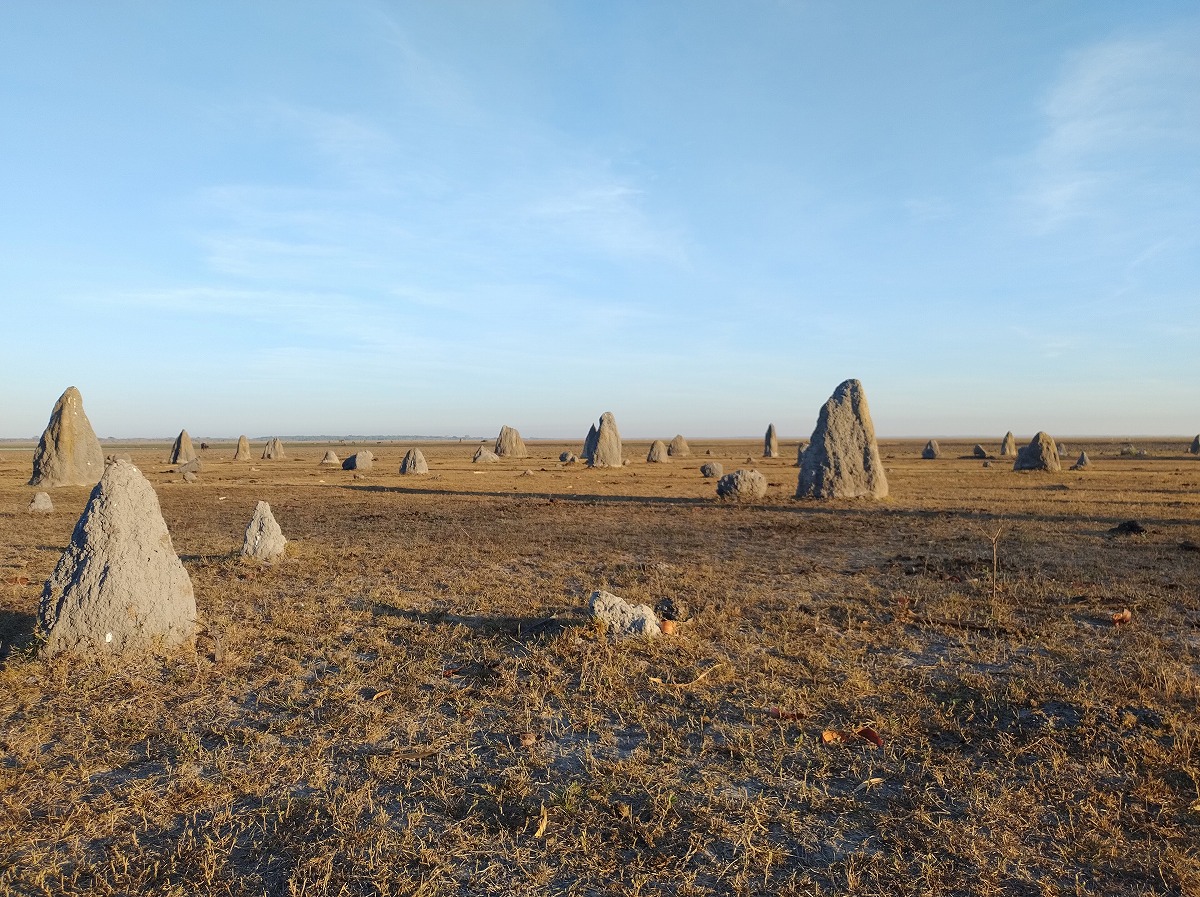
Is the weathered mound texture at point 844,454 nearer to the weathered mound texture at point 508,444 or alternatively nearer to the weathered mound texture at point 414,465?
the weathered mound texture at point 414,465

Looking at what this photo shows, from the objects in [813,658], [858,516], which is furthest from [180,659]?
[858,516]

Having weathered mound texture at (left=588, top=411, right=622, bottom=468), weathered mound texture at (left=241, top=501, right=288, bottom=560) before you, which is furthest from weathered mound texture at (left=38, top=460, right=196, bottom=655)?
weathered mound texture at (left=588, top=411, right=622, bottom=468)

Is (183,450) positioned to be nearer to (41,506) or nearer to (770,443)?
(41,506)

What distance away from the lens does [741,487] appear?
18359 mm

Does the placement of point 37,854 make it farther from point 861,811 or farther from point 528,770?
point 861,811

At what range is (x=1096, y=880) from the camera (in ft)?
9.38

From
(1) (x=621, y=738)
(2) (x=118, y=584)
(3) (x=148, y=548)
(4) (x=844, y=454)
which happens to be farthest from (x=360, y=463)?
(1) (x=621, y=738)

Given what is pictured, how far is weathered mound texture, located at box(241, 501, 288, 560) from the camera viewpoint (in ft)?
31.9

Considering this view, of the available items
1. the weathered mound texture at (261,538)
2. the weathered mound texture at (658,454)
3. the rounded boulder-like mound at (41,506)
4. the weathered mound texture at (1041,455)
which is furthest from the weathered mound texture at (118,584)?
the weathered mound texture at (658,454)

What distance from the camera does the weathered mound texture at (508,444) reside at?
48188 mm

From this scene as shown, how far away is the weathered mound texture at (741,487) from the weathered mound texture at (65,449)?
20856 millimetres

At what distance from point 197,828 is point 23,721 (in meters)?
2.18

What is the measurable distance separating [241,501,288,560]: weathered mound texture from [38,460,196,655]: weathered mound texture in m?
3.45

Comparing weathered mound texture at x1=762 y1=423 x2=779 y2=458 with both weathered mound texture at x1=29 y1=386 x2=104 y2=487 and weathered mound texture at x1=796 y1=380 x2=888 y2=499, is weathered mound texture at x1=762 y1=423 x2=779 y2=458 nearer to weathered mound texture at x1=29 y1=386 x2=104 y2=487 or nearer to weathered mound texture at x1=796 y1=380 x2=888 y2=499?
weathered mound texture at x1=796 y1=380 x2=888 y2=499
